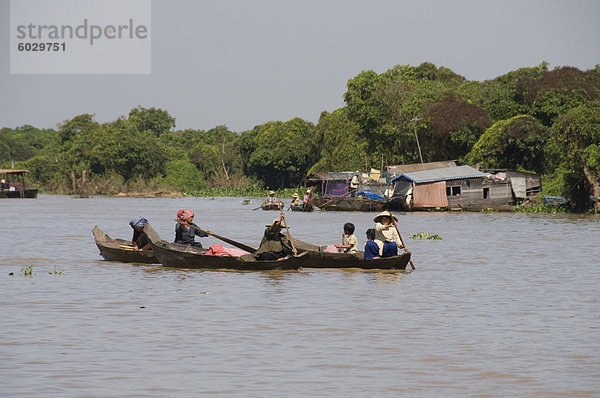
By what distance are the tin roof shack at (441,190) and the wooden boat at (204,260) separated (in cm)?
3142

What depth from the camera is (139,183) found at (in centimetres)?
9350

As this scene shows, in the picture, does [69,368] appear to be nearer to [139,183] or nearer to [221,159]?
[139,183]

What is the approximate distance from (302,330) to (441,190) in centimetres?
3846

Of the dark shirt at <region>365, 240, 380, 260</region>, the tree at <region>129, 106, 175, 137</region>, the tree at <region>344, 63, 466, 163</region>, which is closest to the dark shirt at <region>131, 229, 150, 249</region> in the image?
the dark shirt at <region>365, 240, 380, 260</region>

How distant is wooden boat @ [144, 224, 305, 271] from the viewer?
57.2 feet

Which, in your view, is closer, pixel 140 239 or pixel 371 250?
pixel 371 250

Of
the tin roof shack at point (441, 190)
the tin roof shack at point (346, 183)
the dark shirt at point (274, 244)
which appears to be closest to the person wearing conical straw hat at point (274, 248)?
the dark shirt at point (274, 244)

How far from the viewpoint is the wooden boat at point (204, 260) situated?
17.4 m

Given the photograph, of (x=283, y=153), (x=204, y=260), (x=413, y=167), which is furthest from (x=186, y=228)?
(x=283, y=153)

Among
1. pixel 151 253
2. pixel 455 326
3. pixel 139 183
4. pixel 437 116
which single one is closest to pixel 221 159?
pixel 139 183

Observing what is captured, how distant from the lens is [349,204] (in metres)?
52.3

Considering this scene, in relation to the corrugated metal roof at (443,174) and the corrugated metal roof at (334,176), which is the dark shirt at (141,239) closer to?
the corrugated metal roof at (443,174)

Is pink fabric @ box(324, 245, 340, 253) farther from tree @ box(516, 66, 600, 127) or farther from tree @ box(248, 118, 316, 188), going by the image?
tree @ box(248, 118, 316, 188)

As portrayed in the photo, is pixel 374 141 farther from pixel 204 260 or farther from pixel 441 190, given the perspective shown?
pixel 204 260
